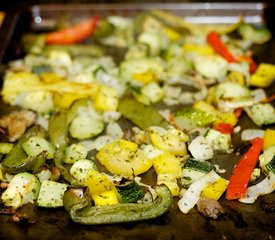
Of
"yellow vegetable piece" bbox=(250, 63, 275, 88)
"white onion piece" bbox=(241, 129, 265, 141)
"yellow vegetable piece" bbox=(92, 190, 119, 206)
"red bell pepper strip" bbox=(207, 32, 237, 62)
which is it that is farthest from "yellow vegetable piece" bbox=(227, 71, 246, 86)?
"yellow vegetable piece" bbox=(92, 190, 119, 206)

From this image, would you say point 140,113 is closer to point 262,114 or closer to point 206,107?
point 206,107

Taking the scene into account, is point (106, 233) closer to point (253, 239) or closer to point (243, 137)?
point (253, 239)

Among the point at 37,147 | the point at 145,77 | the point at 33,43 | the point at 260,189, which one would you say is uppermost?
the point at 33,43

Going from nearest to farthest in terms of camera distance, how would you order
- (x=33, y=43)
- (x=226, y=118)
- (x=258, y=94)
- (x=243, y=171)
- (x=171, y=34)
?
(x=243, y=171), (x=226, y=118), (x=258, y=94), (x=33, y=43), (x=171, y=34)

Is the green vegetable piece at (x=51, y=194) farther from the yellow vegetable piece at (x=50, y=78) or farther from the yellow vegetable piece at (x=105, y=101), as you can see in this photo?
the yellow vegetable piece at (x=50, y=78)

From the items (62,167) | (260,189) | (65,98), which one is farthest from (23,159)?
(260,189)

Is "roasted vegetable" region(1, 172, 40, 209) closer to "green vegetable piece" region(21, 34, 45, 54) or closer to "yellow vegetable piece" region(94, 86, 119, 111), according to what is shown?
"yellow vegetable piece" region(94, 86, 119, 111)
